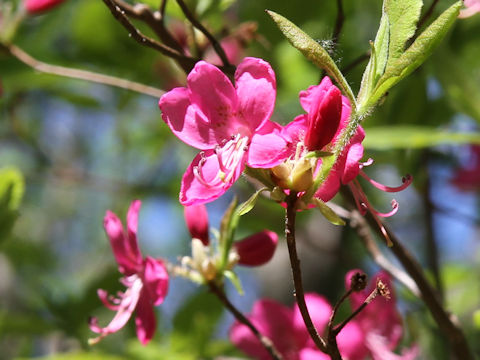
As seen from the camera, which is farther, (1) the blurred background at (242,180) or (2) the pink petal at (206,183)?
(1) the blurred background at (242,180)

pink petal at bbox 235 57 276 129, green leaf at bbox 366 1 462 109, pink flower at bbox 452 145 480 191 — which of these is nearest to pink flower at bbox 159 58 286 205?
pink petal at bbox 235 57 276 129

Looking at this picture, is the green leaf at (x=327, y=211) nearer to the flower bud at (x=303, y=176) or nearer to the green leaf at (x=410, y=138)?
the flower bud at (x=303, y=176)

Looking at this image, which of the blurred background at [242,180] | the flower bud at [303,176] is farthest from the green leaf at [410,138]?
the flower bud at [303,176]

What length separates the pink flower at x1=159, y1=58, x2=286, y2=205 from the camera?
0.66 m

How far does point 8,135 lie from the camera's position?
2.35 meters

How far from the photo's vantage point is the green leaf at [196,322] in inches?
49.7

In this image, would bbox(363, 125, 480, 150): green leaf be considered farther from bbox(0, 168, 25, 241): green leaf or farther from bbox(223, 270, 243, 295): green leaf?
bbox(0, 168, 25, 241): green leaf

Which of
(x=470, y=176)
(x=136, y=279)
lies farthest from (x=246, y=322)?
(x=470, y=176)

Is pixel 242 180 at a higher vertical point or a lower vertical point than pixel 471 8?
lower

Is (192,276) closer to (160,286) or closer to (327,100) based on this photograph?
(160,286)

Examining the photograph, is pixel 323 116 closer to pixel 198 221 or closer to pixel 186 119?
pixel 186 119

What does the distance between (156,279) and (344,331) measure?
0.31 m

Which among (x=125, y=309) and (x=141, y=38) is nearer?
(x=141, y=38)

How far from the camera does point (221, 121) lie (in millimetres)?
700
